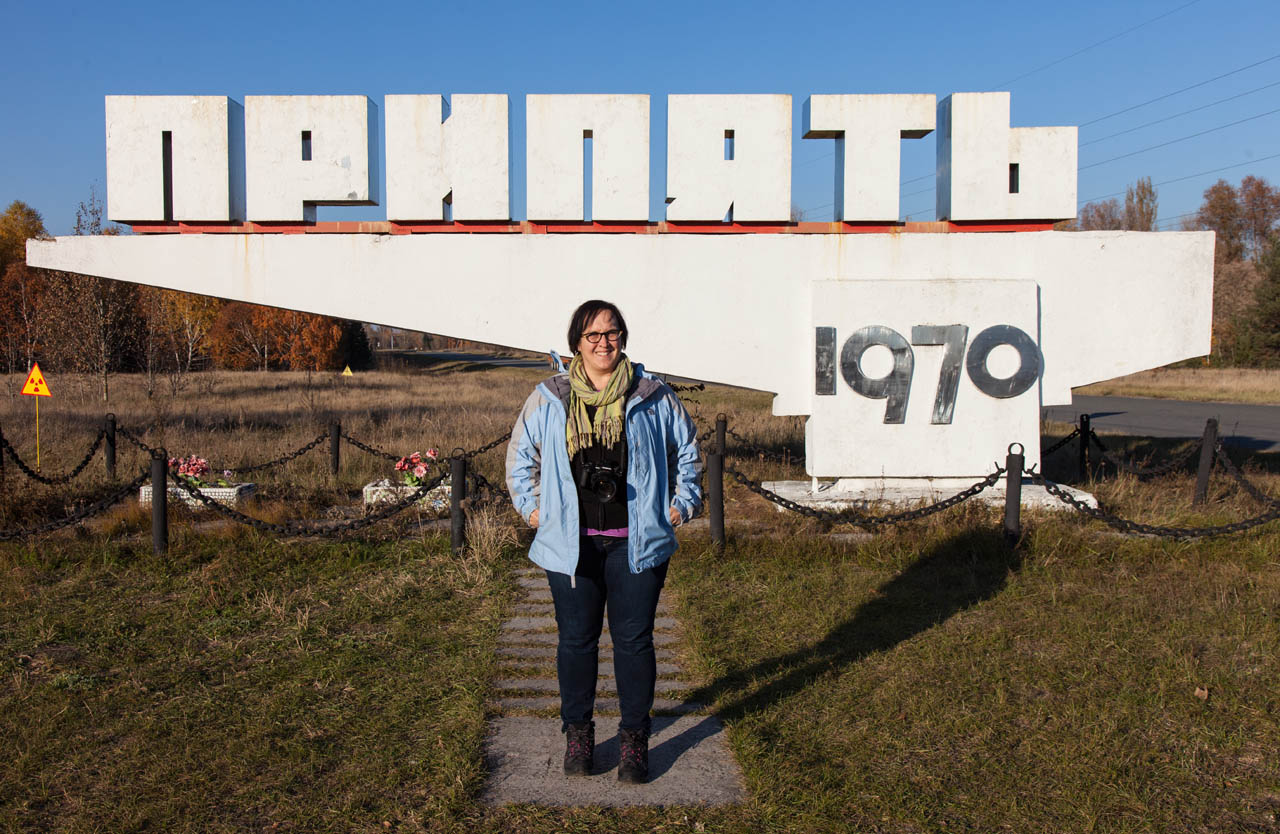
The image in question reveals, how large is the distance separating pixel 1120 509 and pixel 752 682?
17.6 feet

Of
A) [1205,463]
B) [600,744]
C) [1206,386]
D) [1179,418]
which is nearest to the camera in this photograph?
[600,744]

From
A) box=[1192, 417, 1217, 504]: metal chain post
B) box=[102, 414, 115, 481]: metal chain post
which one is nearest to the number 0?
box=[1192, 417, 1217, 504]: metal chain post

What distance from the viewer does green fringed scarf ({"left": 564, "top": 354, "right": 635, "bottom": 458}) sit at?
3.54 meters

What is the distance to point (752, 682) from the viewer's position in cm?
476

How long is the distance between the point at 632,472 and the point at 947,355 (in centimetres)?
559

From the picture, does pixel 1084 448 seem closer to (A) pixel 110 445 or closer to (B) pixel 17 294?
(A) pixel 110 445

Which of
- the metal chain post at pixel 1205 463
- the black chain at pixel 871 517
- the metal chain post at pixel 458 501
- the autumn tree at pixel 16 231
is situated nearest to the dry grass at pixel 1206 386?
the metal chain post at pixel 1205 463

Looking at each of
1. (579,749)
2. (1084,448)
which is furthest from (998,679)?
(1084,448)

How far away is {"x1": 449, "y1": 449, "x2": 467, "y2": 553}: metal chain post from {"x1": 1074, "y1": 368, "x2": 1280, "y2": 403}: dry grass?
2380 centimetres

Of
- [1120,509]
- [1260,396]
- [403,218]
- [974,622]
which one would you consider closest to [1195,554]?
[1120,509]

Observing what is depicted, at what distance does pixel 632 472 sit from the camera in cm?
353

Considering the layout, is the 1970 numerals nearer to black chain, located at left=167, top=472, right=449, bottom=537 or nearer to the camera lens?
black chain, located at left=167, top=472, right=449, bottom=537

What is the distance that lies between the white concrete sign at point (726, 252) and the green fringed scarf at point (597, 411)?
458 centimetres

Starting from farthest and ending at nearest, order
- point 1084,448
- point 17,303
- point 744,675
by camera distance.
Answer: point 17,303
point 1084,448
point 744,675
